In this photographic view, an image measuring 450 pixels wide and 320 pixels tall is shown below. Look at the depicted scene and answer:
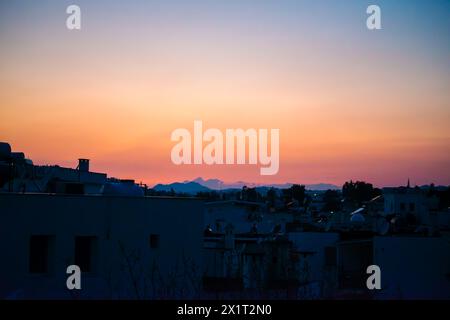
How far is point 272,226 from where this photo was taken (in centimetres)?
4628

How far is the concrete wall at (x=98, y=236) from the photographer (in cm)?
1825

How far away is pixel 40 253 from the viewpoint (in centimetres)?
1914

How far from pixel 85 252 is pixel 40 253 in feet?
4.53

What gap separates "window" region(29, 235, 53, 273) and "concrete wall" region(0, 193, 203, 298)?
216mm

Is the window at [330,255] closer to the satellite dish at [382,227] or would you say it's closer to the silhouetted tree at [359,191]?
the satellite dish at [382,227]

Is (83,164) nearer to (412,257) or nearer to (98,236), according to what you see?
(98,236)

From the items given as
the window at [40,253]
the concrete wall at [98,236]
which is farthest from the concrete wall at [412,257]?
the window at [40,253]

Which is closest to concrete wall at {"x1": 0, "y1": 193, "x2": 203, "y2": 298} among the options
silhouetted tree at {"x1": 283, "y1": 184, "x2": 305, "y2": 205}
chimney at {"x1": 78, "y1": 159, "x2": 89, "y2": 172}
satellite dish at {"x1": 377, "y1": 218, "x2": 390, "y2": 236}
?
chimney at {"x1": 78, "y1": 159, "x2": 89, "y2": 172}

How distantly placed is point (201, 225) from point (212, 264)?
11.8 feet

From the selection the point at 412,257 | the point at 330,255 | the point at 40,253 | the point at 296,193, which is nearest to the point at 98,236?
the point at 40,253

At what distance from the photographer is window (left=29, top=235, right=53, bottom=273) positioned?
18891mm
